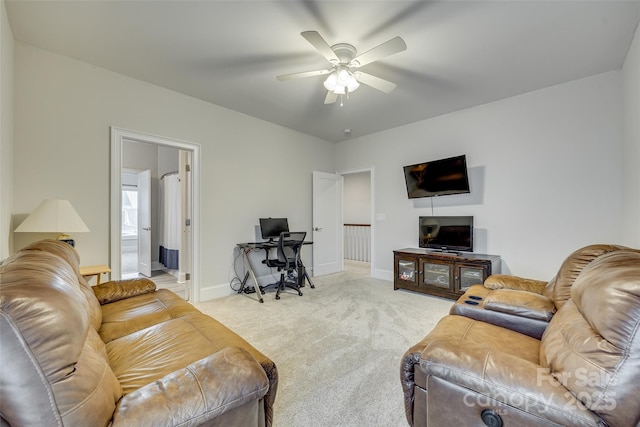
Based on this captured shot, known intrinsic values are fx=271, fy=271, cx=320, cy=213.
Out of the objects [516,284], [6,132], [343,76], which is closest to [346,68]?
[343,76]

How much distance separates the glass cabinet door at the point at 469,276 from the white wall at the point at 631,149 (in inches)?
51.9

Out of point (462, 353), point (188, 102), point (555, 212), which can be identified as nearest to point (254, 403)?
point (462, 353)

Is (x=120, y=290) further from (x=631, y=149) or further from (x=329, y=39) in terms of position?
(x=631, y=149)

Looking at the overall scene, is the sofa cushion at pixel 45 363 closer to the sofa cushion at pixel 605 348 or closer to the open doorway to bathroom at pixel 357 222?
the sofa cushion at pixel 605 348

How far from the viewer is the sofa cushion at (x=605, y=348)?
832mm

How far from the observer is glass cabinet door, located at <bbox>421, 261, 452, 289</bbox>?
371 cm

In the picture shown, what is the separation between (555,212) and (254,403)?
3.91 meters

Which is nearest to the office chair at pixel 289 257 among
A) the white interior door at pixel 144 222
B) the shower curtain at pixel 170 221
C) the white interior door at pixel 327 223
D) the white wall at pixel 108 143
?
the white wall at pixel 108 143

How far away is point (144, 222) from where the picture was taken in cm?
529

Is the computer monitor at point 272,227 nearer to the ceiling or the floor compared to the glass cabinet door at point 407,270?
nearer to the ceiling

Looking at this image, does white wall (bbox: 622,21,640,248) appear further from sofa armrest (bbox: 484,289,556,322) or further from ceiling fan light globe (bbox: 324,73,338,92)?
ceiling fan light globe (bbox: 324,73,338,92)

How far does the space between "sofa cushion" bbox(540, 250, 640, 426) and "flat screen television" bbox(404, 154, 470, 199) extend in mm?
2763

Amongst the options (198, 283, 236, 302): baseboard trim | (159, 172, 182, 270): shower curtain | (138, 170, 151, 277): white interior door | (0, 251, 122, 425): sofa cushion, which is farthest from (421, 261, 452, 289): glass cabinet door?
Answer: (138, 170, 151, 277): white interior door

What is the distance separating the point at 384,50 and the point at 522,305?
2040mm
